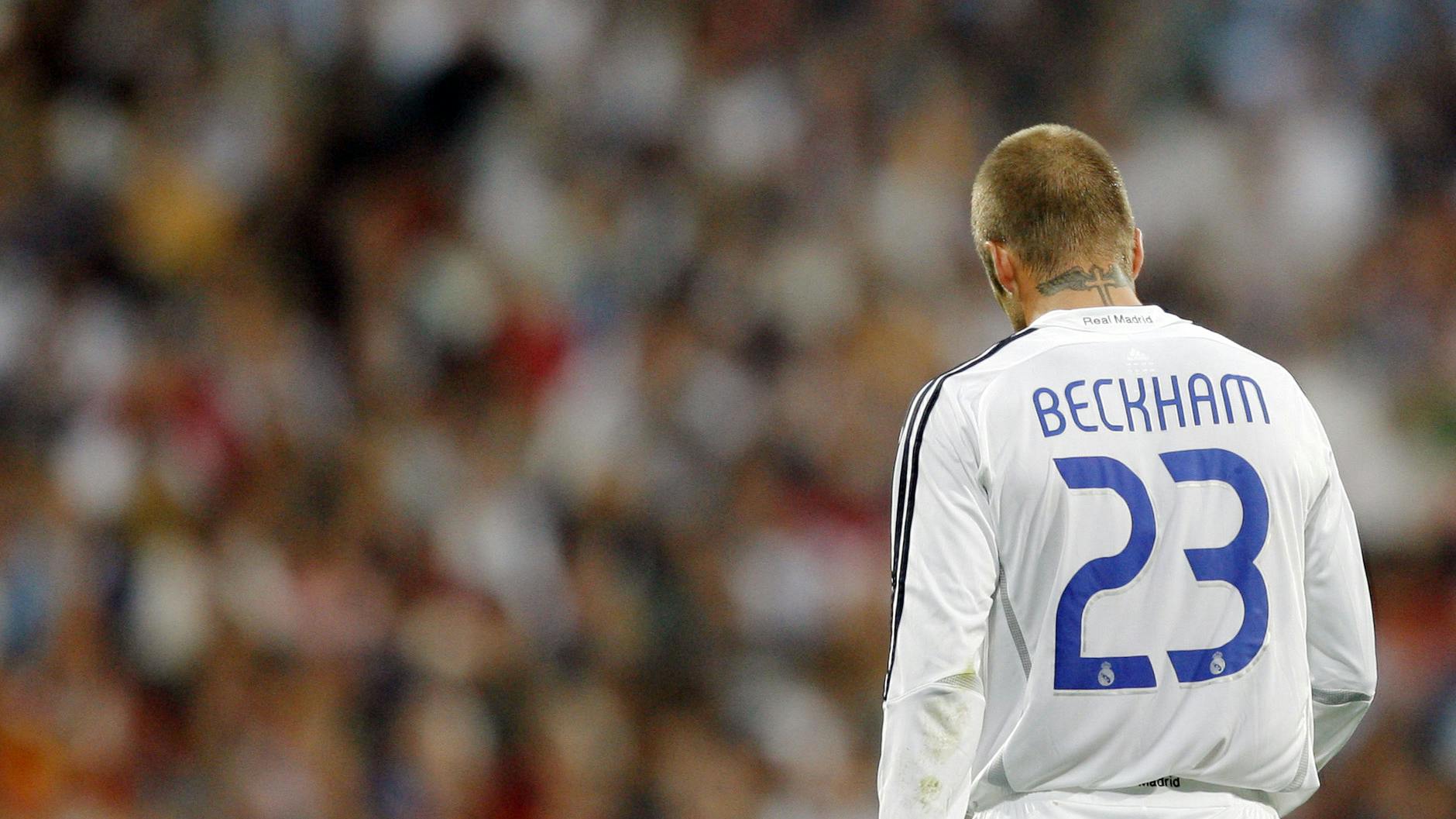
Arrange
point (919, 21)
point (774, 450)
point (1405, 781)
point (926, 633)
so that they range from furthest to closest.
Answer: point (919, 21)
point (774, 450)
point (1405, 781)
point (926, 633)

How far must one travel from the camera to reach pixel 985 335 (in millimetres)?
7023

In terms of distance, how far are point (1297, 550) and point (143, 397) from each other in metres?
5.45

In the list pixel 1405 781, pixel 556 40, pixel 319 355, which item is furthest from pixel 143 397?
pixel 1405 781

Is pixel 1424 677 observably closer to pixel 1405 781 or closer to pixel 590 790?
pixel 1405 781

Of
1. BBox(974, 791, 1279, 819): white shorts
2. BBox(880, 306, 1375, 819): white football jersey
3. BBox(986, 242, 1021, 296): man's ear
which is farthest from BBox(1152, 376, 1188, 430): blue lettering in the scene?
BBox(974, 791, 1279, 819): white shorts

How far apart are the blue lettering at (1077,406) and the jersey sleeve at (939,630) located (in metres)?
0.14

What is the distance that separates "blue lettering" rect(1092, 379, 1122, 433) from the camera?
2410 millimetres

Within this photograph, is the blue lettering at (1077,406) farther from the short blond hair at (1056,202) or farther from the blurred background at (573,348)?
the blurred background at (573,348)

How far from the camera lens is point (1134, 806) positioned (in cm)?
239

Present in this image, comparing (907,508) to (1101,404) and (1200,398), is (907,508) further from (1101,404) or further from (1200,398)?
(1200,398)

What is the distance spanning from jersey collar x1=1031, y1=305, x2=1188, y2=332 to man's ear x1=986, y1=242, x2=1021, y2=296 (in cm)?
8

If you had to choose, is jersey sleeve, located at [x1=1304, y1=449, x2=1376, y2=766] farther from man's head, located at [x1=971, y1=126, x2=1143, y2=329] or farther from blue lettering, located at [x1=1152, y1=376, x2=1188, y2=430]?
man's head, located at [x1=971, y1=126, x2=1143, y2=329]

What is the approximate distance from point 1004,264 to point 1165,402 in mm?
308

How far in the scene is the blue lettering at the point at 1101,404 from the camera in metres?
2.41
